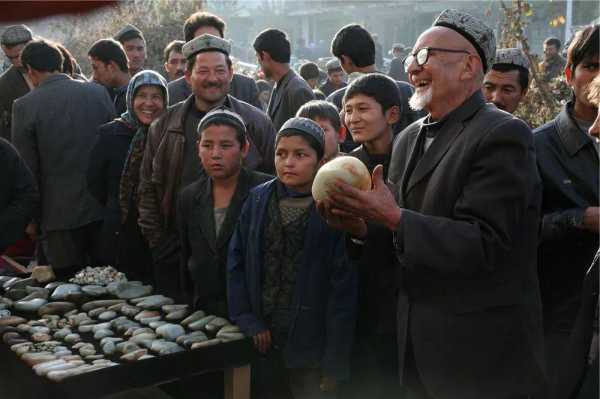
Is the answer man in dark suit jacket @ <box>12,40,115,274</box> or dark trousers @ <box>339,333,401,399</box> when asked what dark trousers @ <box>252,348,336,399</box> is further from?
man in dark suit jacket @ <box>12,40,115,274</box>


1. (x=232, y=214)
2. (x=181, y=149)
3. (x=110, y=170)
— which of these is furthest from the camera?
(x=110, y=170)

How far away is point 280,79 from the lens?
5.67 metres

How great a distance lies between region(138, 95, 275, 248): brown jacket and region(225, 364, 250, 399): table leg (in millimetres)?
1206

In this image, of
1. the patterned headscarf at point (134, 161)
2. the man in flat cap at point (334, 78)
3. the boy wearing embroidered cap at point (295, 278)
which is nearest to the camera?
the boy wearing embroidered cap at point (295, 278)

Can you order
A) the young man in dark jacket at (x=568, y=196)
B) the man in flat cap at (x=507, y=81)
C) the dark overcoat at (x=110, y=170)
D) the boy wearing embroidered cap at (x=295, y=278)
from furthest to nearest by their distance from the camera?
the dark overcoat at (x=110, y=170) → the man in flat cap at (x=507, y=81) → the boy wearing embroidered cap at (x=295, y=278) → the young man in dark jacket at (x=568, y=196)

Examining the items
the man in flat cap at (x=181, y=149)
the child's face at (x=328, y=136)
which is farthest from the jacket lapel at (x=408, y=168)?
the man in flat cap at (x=181, y=149)

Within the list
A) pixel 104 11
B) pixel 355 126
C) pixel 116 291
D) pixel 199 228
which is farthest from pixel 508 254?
pixel 104 11

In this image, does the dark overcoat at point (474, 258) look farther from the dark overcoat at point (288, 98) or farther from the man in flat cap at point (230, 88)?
the man in flat cap at point (230, 88)

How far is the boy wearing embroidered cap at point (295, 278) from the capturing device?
10.6ft

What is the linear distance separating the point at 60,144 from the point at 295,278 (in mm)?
2684

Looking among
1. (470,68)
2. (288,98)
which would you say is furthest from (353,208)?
(288,98)

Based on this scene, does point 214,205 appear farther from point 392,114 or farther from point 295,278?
point 392,114

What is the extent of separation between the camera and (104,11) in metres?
14.5

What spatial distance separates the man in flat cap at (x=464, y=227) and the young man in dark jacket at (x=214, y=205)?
1.36m
